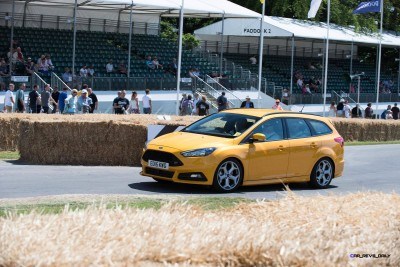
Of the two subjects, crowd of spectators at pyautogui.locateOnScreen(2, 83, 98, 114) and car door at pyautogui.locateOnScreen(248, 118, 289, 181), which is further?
crowd of spectators at pyautogui.locateOnScreen(2, 83, 98, 114)

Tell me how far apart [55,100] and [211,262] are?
26.4 metres

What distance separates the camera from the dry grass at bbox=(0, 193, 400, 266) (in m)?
4.74

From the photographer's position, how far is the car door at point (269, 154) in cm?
1577

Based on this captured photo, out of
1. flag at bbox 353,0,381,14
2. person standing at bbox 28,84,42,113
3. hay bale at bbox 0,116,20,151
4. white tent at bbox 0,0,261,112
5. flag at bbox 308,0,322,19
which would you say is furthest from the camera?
flag at bbox 353,0,381,14

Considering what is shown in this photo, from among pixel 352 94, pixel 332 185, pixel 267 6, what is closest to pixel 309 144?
pixel 332 185

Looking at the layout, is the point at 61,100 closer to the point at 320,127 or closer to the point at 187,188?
the point at 320,127

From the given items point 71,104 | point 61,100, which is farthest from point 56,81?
point 71,104

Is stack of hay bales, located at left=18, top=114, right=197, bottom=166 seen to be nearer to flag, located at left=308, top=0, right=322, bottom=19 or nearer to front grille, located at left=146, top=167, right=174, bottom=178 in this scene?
front grille, located at left=146, top=167, right=174, bottom=178

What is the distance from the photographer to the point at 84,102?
94.0 ft

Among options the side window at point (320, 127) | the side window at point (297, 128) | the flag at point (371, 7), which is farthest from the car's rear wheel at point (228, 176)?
the flag at point (371, 7)

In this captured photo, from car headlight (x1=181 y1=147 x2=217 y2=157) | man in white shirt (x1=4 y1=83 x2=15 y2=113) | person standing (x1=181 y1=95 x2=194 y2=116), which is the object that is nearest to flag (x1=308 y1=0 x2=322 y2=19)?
person standing (x1=181 y1=95 x2=194 y2=116)

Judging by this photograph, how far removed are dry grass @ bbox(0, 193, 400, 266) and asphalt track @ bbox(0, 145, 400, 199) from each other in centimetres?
677

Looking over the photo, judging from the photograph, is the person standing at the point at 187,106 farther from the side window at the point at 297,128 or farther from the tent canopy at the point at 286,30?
the side window at the point at 297,128

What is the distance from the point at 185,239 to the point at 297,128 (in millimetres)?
11835
